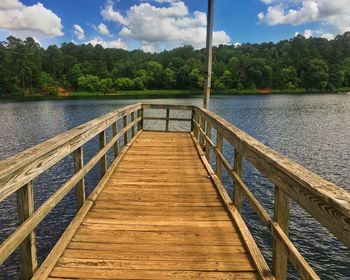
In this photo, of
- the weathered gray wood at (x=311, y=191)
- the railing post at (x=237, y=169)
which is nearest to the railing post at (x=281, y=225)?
the weathered gray wood at (x=311, y=191)

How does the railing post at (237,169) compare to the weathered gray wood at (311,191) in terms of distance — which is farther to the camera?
the railing post at (237,169)

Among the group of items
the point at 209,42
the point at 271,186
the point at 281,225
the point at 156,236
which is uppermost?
the point at 209,42

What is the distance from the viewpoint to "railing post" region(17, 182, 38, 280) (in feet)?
9.34

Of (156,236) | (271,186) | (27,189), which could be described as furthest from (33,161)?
(271,186)

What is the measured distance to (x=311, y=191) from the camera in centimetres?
210

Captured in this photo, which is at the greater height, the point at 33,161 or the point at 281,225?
the point at 33,161

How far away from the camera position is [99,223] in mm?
4570

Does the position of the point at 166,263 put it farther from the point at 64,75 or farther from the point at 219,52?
the point at 219,52

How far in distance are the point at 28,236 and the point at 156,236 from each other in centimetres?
165

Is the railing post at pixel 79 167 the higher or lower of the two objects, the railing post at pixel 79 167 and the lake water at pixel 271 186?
the higher

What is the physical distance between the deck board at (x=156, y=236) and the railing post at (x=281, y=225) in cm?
40

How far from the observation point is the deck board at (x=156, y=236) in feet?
11.1

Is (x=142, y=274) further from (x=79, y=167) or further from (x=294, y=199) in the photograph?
(x=79, y=167)

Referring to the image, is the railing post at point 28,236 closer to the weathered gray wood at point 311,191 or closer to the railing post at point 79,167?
the railing post at point 79,167
